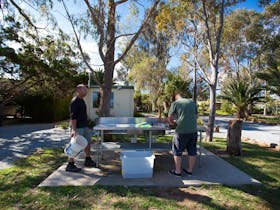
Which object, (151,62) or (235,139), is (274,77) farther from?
(151,62)

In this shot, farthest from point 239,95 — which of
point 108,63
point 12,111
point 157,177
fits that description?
point 12,111

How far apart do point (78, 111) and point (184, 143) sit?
2055 millimetres

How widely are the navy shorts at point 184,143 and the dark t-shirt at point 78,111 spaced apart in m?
1.80

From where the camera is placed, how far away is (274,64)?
700cm

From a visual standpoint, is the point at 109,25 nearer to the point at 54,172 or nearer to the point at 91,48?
the point at 91,48

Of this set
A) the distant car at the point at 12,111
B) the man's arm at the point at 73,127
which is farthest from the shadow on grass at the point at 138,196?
the distant car at the point at 12,111

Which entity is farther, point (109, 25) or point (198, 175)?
point (109, 25)

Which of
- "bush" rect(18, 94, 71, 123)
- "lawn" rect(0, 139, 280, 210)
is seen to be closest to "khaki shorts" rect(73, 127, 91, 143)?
"lawn" rect(0, 139, 280, 210)

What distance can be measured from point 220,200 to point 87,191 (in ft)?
6.26

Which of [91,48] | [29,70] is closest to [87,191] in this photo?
[91,48]

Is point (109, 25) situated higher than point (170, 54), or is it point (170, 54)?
point (170, 54)

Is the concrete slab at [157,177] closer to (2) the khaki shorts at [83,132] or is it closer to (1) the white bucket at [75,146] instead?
(1) the white bucket at [75,146]

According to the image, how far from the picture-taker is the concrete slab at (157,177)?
11.3ft

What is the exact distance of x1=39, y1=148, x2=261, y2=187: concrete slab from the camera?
11.3 feet
